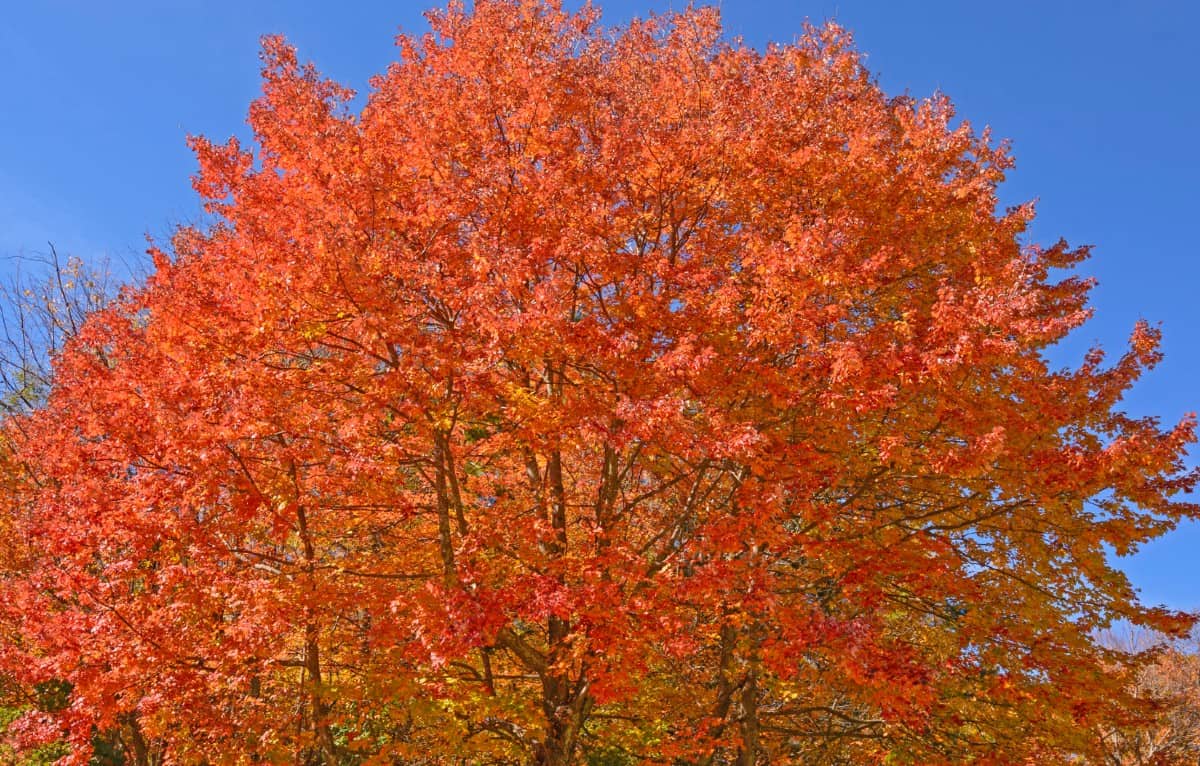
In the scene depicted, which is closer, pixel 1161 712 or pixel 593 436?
pixel 593 436

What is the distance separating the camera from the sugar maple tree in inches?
347

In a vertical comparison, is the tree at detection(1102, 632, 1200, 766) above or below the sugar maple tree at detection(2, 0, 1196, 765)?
below

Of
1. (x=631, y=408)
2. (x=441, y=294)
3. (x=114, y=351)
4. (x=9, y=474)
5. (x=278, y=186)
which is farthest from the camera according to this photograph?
(x=9, y=474)

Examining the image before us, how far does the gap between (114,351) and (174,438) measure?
6.68 m

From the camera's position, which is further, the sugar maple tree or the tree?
the tree

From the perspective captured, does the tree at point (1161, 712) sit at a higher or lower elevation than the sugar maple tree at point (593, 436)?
lower

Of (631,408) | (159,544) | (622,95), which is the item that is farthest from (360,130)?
(159,544)

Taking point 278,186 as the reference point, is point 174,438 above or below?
below

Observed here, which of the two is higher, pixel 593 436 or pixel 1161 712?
pixel 593 436

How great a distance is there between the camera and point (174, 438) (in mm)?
9164

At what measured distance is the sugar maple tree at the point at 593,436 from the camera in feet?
28.9

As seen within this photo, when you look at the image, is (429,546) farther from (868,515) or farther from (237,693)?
(868,515)

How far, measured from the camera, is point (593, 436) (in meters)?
8.41

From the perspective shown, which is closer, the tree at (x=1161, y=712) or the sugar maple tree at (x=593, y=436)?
the sugar maple tree at (x=593, y=436)
